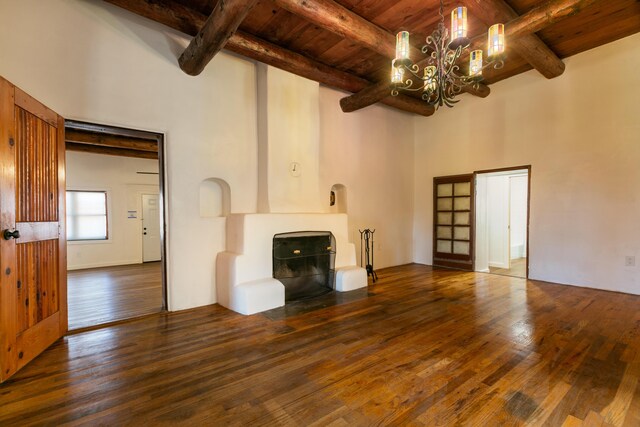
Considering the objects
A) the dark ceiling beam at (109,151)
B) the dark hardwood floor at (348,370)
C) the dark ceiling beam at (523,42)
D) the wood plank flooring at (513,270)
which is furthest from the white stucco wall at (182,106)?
the dark ceiling beam at (109,151)

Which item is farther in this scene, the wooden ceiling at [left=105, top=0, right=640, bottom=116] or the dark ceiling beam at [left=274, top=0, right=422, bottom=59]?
the wooden ceiling at [left=105, top=0, right=640, bottom=116]

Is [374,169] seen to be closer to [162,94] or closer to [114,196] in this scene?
[162,94]

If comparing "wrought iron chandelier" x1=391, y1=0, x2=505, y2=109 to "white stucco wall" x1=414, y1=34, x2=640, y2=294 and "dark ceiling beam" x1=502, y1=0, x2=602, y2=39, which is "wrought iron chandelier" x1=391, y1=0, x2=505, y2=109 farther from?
"white stucco wall" x1=414, y1=34, x2=640, y2=294

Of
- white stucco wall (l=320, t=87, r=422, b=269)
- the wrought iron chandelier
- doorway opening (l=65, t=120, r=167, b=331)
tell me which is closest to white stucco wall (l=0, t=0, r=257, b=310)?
white stucco wall (l=320, t=87, r=422, b=269)

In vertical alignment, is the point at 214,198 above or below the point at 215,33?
below

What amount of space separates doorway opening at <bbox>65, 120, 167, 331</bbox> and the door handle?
305cm

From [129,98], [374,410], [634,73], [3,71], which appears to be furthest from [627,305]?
[3,71]

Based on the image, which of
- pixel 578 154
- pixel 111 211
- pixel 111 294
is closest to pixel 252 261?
pixel 111 294

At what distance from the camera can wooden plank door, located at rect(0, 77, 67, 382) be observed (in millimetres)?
2191

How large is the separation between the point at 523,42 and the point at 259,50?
3.56 meters

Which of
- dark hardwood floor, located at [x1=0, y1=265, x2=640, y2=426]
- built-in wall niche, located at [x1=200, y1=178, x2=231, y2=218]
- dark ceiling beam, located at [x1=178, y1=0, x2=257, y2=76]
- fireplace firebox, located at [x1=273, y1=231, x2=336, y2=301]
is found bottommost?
dark hardwood floor, located at [x1=0, y1=265, x2=640, y2=426]

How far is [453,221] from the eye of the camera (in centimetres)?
633

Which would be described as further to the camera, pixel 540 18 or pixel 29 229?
pixel 540 18

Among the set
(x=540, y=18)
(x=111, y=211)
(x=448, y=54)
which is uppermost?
(x=540, y=18)
